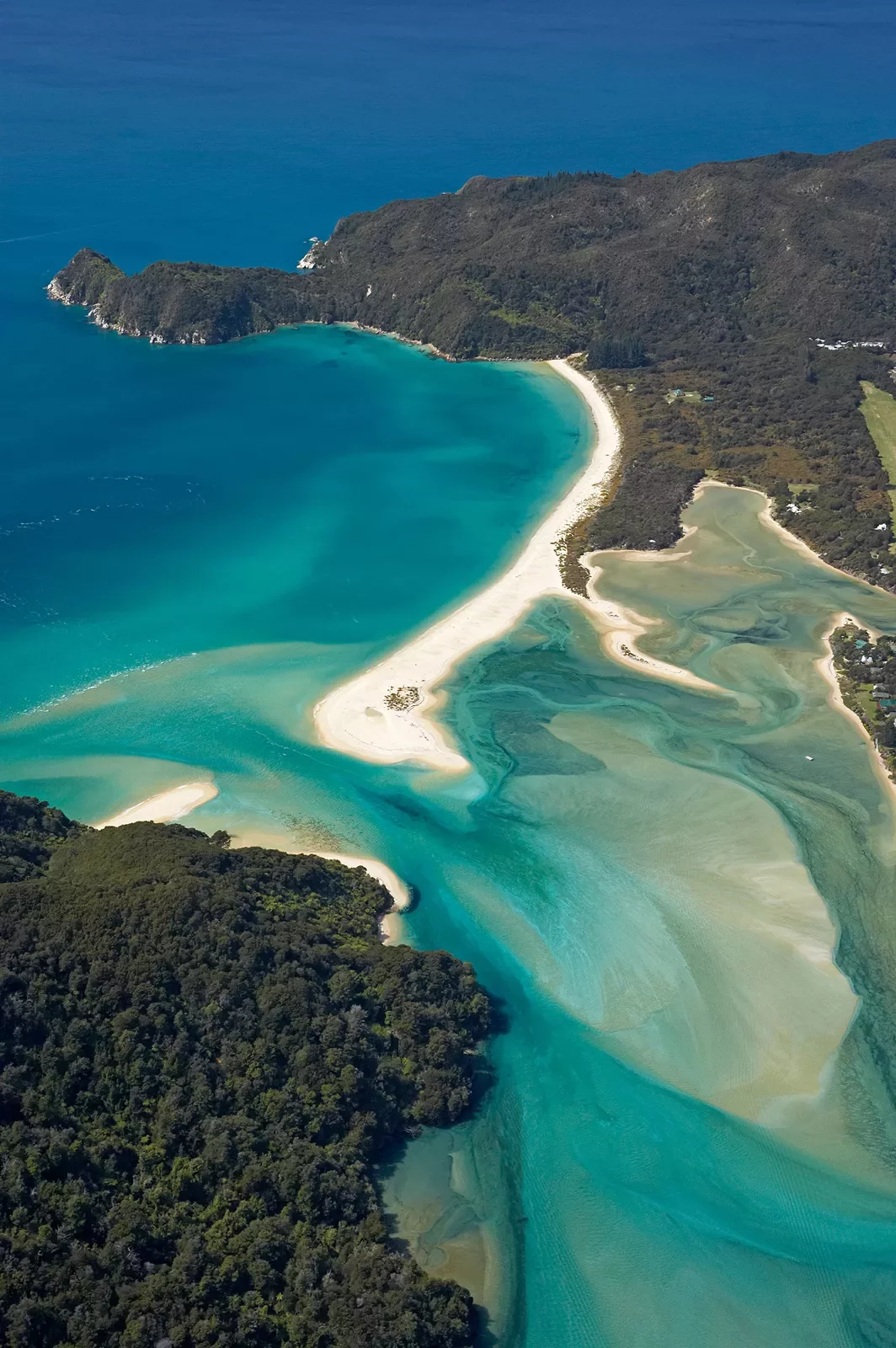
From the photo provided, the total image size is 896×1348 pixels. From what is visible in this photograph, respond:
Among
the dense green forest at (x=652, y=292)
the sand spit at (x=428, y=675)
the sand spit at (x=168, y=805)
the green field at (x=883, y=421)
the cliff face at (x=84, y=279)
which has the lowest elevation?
the sand spit at (x=168, y=805)

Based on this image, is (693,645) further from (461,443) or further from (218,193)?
(218,193)

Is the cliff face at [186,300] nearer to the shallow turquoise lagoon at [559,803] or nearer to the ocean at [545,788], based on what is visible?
the ocean at [545,788]

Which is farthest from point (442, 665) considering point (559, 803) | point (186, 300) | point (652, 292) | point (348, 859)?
point (186, 300)

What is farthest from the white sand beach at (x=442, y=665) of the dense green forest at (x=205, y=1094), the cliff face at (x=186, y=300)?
the cliff face at (x=186, y=300)

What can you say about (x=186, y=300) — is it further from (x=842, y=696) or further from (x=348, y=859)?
Result: (x=348, y=859)

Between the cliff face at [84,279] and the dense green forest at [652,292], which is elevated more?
the cliff face at [84,279]
